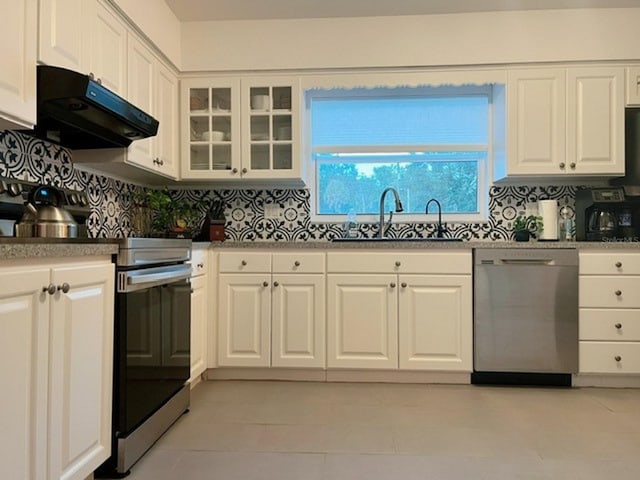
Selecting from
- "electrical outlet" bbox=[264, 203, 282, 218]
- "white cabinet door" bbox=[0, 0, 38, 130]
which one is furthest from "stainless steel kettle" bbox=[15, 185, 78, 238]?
"electrical outlet" bbox=[264, 203, 282, 218]

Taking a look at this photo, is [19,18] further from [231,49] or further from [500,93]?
[500,93]

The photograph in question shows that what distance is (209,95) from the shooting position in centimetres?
304

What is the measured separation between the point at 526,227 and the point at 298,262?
161cm

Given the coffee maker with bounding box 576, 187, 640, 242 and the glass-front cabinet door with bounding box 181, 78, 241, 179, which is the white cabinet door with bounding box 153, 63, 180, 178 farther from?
the coffee maker with bounding box 576, 187, 640, 242

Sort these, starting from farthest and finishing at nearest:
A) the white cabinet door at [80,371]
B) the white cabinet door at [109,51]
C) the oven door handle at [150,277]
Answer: the white cabinet door at [109,51]
the oven door handle at [150,277]
the white cabinet door at [80,371]

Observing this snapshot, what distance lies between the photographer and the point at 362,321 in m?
2.75

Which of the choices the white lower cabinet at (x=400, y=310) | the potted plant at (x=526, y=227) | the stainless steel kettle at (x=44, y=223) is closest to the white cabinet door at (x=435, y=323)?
the white lower cabinet at (x=400, y=310)

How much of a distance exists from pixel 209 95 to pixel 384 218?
1.51 metres

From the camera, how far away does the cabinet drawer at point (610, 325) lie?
263 cm

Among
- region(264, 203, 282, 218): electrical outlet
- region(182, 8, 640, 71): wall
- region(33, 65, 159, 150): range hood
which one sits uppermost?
region(182, 8, 640, 71): wall

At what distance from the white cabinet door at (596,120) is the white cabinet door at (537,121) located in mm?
63

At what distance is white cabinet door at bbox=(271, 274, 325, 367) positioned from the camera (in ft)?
9.06

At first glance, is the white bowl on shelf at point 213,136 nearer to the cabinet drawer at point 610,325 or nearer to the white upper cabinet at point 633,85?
the cabinet drawer at point 610,325

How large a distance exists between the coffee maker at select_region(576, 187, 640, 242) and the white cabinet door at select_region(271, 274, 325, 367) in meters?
1.82
